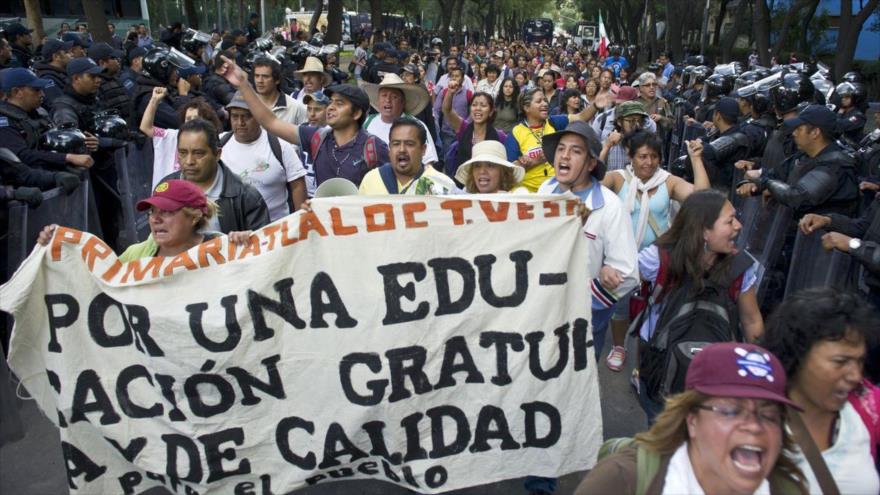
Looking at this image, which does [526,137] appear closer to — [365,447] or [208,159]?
[208,159]

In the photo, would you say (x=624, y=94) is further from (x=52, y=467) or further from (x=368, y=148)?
(x=52, y=467)

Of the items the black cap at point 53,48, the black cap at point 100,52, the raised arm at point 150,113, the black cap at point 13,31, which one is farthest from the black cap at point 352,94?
the black cap at point 13,31

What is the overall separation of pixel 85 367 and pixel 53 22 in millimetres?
32414

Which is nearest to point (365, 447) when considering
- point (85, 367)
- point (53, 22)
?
point (85, 367)

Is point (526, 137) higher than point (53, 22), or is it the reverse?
point (53, 22)

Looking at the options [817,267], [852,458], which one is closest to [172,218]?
[852,458]

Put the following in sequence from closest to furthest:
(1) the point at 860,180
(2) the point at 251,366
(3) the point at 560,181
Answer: (2) the point at 251,366 → (3) the point at 560,181 → (1) the point at 860,180

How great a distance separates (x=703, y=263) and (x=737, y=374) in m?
1.38

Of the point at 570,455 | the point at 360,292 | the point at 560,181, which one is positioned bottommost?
the point at 570,455

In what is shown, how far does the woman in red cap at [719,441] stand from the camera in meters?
2.05

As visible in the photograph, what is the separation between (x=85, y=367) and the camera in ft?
10.7

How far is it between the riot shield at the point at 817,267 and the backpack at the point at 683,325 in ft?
4.77

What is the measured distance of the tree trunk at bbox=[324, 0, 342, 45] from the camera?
82.5 ft

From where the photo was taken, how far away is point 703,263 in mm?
3391
